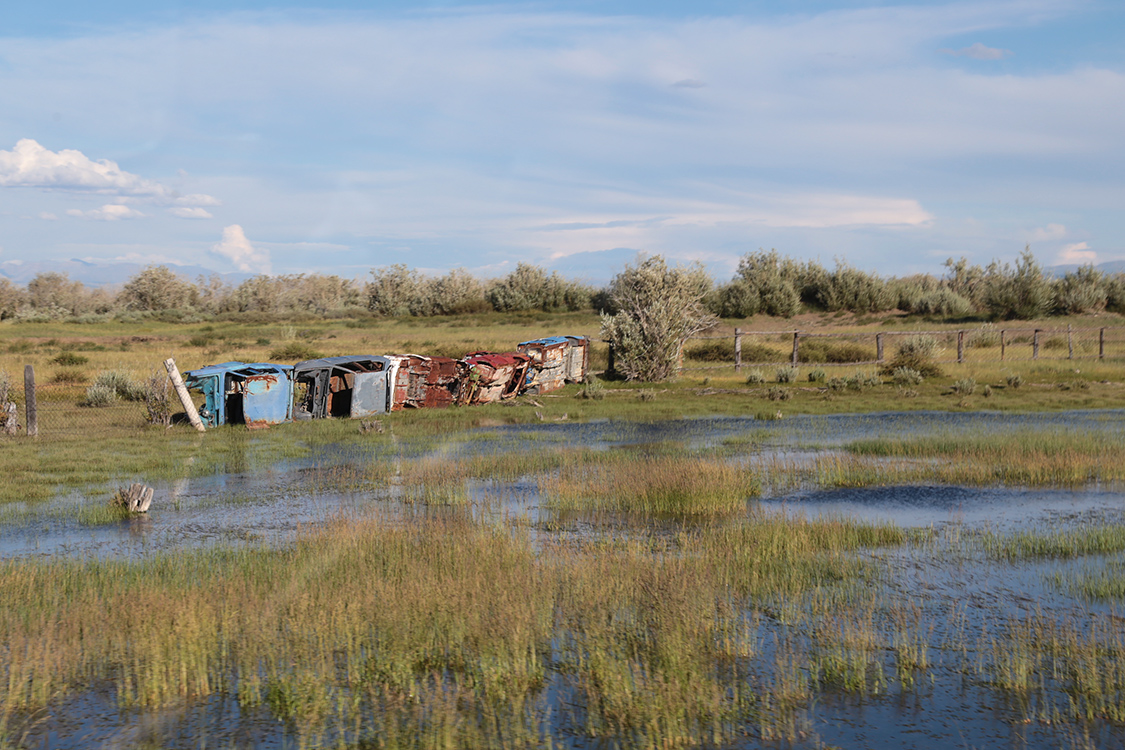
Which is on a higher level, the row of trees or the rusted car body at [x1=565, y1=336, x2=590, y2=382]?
the row of trees

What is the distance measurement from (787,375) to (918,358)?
4.89 m

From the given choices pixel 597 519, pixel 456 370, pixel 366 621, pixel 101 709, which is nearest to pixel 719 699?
pixel 366 621

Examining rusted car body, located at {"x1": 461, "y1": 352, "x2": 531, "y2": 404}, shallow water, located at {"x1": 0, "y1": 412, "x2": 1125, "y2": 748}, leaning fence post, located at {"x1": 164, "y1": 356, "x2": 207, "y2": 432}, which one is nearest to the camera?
shallow water, located at {"x1": 0, "y1": 412, "x2": 1125, "y2": 748}

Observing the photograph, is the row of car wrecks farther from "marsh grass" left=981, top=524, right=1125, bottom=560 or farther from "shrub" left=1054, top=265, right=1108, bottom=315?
"shrub" left=1054, top=265, right=1108, bottom=315

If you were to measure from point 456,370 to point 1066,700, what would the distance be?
19.5 m

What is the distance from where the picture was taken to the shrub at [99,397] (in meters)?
23.8

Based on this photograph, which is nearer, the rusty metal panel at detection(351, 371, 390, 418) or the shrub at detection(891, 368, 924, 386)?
the rusty metal panel at detection(351, 371, 390, 418)

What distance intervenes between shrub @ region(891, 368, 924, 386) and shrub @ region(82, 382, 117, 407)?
22.5 metres

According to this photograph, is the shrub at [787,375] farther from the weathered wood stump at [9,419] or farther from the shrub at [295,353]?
the weathered wood stump at [9,419]

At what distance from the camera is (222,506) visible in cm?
1281

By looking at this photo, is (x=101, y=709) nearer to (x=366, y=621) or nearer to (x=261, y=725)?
(x=261, y=725)

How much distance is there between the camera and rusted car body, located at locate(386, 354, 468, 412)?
918 inches

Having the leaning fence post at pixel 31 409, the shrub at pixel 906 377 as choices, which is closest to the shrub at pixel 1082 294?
the shrub at pixel 906 377

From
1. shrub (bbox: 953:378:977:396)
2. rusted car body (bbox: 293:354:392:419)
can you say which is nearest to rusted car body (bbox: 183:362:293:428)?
rusted car body (bbox: 293:354:392:419)
